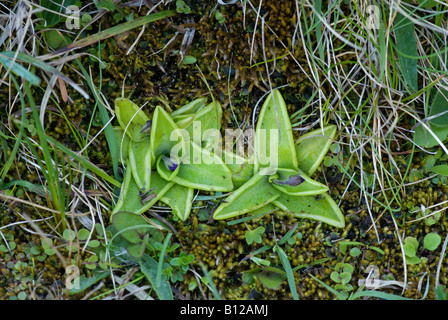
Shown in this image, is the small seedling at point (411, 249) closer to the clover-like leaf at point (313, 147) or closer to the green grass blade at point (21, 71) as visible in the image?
the clover-like leaf at point (313, 147)

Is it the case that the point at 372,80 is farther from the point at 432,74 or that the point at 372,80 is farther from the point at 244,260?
the point at 244,260

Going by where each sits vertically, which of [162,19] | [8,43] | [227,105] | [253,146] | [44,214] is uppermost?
[162,19]

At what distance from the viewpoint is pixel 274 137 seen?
1.84m

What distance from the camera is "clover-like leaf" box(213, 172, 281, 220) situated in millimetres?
1793

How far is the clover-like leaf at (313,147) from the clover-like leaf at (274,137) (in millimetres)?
67

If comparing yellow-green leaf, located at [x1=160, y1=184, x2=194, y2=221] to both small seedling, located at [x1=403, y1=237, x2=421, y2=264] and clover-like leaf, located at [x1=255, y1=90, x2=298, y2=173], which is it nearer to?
clover-like leaf, located at [x1=255, y1=90, x2=298, y2=173]

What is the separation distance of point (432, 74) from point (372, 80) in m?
0.29

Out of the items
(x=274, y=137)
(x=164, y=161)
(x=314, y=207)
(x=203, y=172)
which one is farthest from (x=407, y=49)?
(x=164, y=161)

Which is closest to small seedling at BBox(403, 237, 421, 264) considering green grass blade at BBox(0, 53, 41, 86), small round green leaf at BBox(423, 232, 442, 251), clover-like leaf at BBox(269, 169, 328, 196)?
small round green leaf at BBox(423, 232, 442, 251)

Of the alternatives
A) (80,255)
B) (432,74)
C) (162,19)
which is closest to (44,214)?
Answer: (80,255)

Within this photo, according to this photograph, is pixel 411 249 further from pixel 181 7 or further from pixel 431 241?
pixel 181 7

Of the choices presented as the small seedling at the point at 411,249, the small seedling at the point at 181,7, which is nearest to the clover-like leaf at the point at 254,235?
the small seedling at the point at 411,249

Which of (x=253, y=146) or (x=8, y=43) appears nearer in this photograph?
(x=8, y=43)

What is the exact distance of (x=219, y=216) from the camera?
1792 mm
